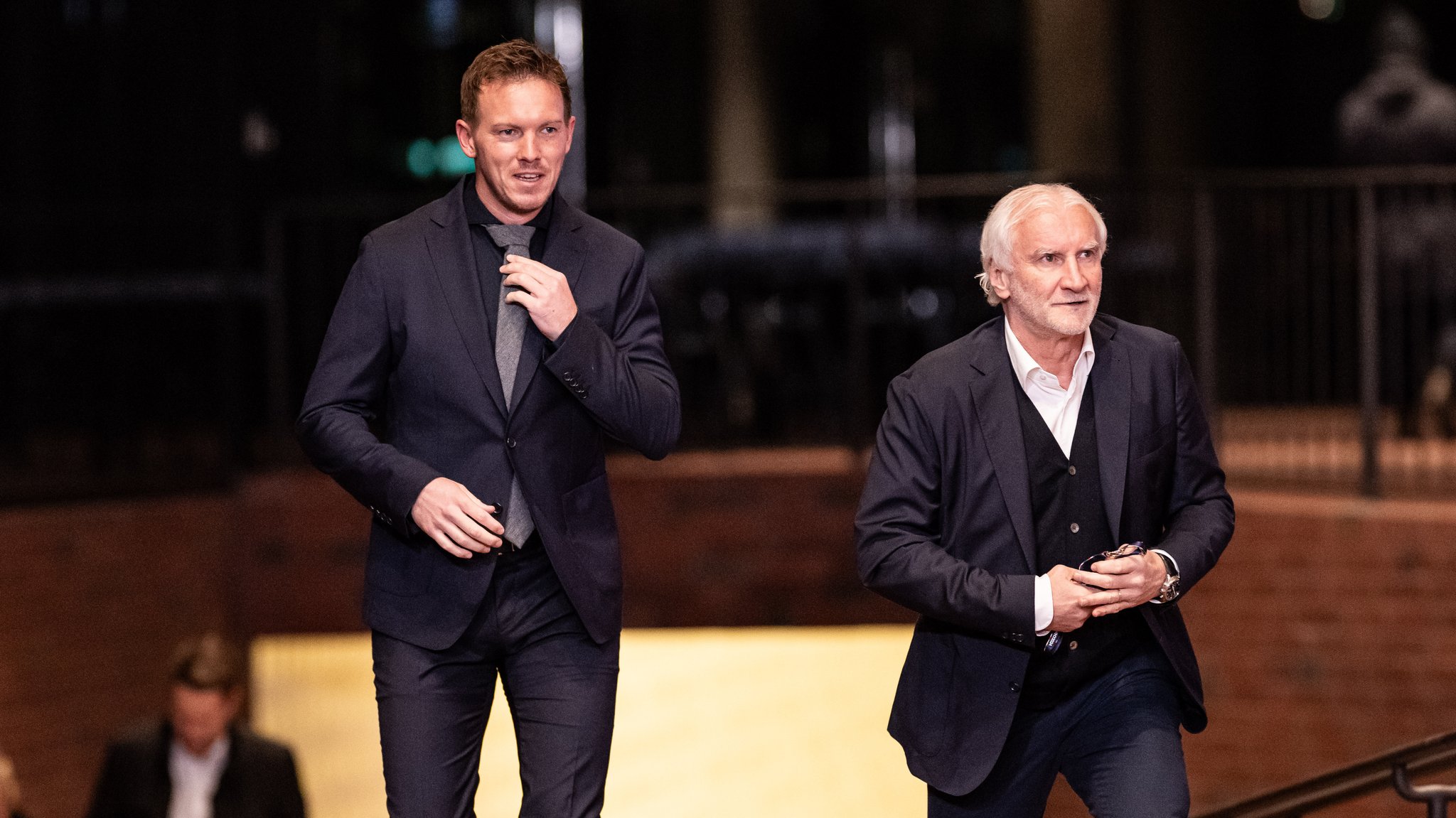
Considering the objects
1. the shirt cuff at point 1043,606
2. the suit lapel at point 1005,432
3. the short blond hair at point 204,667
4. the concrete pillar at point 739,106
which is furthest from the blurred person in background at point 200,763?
the concrete pillar at point 739,106

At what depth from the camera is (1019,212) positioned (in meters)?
3.17

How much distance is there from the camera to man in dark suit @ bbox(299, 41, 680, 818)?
9.78ft

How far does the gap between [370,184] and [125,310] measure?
163 inches

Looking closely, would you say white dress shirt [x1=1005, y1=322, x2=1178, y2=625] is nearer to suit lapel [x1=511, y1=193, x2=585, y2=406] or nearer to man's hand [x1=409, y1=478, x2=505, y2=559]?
suit lapel [x1=511, y1=193, x2=585, y2=406]

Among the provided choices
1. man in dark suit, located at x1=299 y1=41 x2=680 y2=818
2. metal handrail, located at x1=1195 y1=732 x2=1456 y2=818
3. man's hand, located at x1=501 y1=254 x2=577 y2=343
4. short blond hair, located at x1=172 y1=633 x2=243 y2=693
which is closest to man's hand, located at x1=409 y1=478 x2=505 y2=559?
man in dark suit, located at x1=299 y1=41 x2=680 y2=818

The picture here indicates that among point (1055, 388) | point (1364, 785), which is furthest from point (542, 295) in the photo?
Result: point (1364, 785)

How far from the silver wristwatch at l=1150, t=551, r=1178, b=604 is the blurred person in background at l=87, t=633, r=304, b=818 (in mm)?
3420

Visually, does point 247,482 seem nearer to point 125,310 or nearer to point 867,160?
point 125,310

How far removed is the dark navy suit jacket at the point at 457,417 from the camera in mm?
2982

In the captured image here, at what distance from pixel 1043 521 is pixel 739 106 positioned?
12939 mm

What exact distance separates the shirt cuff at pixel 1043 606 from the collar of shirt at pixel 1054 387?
0.32 meters

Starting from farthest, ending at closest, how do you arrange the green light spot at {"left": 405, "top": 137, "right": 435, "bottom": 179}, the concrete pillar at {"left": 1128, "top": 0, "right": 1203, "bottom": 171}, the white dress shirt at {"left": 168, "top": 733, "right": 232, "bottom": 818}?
the green light spot at {"left": 405, "top": 137, "right": 435, "bottom": 179}
the concrete pillar at {"left": 1128, "top": 0, "right": 1203, "bottom": 171}
the white dress shirt at {"left": 168, "top": 733, "right": 232, "bottom": 818}

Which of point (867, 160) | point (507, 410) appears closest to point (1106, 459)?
point (507, 410)

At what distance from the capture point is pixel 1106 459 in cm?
313
